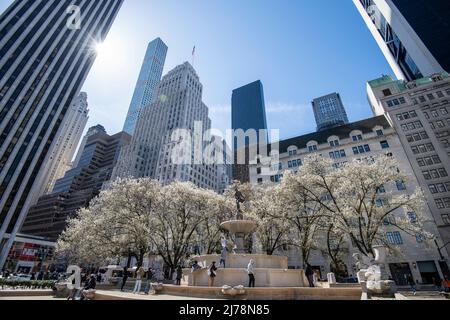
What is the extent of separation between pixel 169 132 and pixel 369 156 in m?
82.0

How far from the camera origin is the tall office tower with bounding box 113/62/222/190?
322ft

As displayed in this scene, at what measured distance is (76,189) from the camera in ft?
445

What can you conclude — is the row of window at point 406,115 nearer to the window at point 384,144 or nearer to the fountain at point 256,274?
the window at point 384,144

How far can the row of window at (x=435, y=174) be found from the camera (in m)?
42.9

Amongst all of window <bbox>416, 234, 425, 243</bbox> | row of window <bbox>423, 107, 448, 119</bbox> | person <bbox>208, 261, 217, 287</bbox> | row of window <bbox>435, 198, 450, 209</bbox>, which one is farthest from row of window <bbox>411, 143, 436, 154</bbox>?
person <bbox>208, 261, 217, 287</bbox>

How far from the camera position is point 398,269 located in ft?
128

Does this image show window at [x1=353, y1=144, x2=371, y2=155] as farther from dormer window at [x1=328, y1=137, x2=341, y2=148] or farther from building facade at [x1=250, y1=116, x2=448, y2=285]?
dormer window at [x1=328, y1=137, x2=341, y2=148]

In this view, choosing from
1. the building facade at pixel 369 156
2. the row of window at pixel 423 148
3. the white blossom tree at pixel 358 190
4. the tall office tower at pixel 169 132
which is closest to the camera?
the white blossom tree at pixel 358 190

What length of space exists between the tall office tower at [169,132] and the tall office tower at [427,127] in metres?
68.6

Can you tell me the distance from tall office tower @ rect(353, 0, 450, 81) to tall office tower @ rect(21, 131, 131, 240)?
136 meters

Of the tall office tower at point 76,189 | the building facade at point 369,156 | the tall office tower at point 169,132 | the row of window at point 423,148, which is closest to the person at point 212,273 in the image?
the building facade at point 369,156

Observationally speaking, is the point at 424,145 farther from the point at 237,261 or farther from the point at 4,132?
the point at 4,132

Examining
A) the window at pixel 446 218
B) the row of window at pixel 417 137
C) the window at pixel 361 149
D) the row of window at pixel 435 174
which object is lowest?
the window at pixel 446 218
